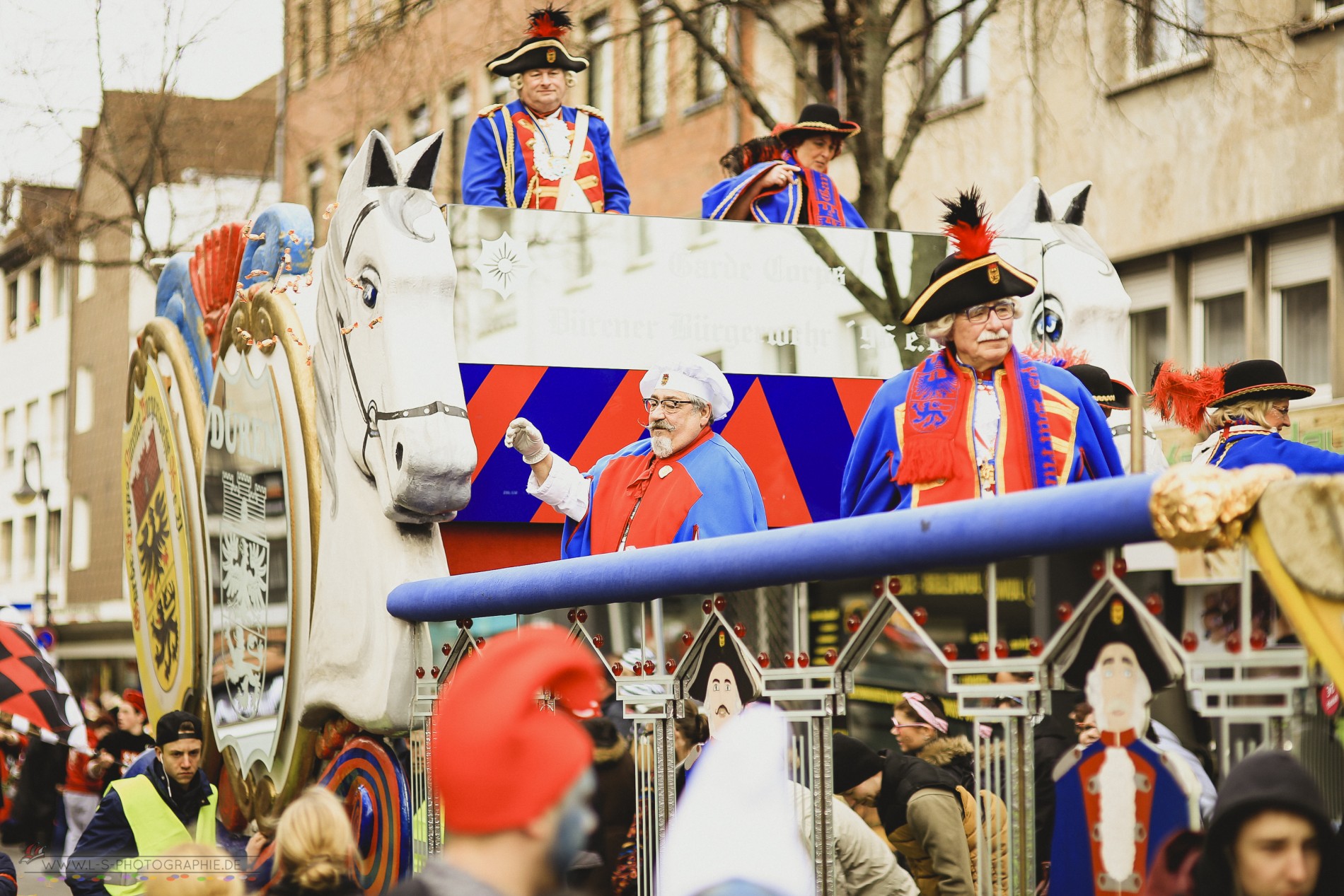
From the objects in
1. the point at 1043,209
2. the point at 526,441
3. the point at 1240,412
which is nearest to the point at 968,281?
the point at 526,441

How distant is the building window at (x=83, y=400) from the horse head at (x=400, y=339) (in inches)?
1536

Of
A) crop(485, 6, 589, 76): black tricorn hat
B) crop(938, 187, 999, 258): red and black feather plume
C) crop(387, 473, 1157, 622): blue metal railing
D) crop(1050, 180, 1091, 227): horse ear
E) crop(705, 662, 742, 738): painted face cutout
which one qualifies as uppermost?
crop(485, 6, 589, 76): black tricorn hat

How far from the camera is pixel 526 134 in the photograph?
26.9 ft

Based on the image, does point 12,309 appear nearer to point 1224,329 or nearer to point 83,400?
point 83,400

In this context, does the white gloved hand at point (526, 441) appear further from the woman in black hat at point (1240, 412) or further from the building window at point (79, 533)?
the building window at point (79, 533)

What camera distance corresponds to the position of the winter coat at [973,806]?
383cm

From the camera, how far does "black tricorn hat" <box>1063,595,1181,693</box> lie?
3.47 metres

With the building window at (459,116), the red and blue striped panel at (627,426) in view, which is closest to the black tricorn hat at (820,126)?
the red and blue striped panel at (627,426)

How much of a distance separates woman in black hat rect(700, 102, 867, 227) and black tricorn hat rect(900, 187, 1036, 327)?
2.88 m

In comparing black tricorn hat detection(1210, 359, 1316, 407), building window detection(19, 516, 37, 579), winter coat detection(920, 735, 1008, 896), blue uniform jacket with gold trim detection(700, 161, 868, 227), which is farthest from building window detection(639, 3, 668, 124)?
building window detection(19, 516, 37, 579)

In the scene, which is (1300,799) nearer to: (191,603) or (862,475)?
(862,475)

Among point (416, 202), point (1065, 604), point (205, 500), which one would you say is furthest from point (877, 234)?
point (1065, 604)

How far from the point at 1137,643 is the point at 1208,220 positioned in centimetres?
1322

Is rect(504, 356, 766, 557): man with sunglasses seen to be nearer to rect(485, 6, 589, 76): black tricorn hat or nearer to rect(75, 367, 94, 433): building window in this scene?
rect(485, 6, 589, 76): black tricorn hat
